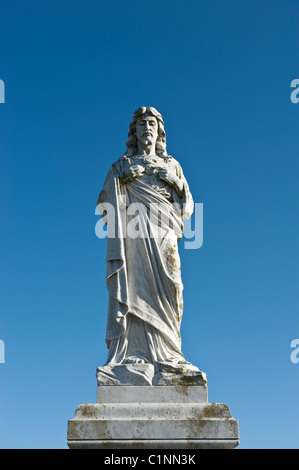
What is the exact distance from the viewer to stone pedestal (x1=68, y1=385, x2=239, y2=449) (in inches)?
355

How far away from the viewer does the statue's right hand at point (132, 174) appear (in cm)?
1127

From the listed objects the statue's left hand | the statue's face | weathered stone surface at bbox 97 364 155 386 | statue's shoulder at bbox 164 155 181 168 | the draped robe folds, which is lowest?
weathered stone surface at bbox 97 364 155 386

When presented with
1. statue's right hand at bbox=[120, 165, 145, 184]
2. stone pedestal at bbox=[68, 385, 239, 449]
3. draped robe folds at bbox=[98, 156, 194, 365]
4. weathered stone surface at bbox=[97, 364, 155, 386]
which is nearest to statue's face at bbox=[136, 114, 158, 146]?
draped robe folds at bbox=[98, 156, 194, 365]

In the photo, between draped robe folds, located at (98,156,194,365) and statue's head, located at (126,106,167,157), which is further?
statue's head, located at (126,106,167,157)

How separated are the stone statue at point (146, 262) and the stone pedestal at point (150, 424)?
42 cm

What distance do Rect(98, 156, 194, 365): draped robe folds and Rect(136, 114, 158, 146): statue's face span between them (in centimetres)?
44

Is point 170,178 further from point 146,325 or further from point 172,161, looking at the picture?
point 146,325

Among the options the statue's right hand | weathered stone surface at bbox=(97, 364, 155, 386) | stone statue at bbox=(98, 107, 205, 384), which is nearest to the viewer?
weathered stone surface at bbox=(97, 364, 155, 386)

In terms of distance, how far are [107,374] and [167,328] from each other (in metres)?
1.29

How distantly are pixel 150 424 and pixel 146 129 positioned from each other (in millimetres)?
5542

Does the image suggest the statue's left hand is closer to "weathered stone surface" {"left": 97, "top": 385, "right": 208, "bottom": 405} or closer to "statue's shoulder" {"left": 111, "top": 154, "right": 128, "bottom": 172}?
"statue's shoulder" {"left": 111, "top": 154, "right": 128, "bottom": 172}
